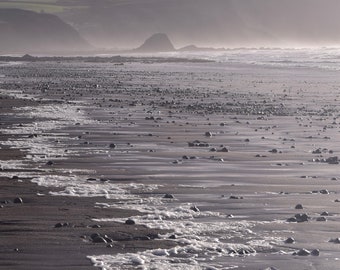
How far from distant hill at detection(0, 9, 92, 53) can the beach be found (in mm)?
134605

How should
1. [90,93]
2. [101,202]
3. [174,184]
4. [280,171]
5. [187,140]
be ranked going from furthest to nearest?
[90,93], [187,140], [280,171], [174,184], [101,202]

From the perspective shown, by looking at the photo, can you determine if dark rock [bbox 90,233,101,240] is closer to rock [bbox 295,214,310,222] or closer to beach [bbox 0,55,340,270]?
beach [bbox 0,55,340,270]

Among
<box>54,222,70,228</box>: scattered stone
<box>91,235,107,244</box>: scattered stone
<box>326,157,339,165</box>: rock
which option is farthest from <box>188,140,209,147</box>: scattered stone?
<box>91,235,107,244</box>: scattered stone

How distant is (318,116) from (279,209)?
14.4 metres

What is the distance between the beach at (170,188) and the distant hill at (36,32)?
135 m

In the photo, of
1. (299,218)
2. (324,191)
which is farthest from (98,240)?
(324,191)

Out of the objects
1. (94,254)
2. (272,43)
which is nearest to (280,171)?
(94,254)

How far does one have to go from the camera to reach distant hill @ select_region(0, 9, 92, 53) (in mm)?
159875

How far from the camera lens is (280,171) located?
14758mm

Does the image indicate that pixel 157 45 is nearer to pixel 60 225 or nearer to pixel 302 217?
pixel 302 217

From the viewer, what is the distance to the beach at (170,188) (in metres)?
9.02

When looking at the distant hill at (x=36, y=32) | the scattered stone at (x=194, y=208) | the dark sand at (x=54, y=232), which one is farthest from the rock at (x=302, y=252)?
the distant hill at (x=36, y=32)

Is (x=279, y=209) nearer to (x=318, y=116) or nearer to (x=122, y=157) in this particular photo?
(x=122, y=157)

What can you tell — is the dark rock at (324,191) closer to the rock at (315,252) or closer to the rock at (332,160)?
the rock at (332,160)
